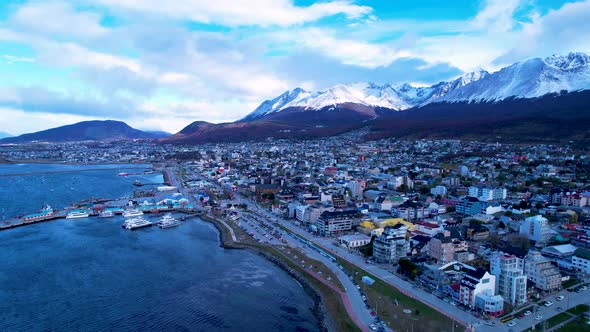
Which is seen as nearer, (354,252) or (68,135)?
(354,252)

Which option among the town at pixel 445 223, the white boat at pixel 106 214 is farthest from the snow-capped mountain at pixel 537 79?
the white boat at pixel 106 214

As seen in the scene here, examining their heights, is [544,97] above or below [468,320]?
above

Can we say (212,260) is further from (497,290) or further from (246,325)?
(497,290)

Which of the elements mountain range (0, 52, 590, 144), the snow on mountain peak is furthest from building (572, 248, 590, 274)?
the snow on mountain peak

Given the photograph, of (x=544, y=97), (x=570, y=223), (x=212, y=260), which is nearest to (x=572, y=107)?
(x=544, y=97)

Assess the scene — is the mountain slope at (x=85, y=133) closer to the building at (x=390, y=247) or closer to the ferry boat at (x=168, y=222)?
the ferry boat at (x=168, y=222)

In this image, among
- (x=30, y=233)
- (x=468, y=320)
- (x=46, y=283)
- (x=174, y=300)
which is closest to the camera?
(x=468, y=320)

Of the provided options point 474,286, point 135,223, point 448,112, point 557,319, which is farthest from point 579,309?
point 448,112
